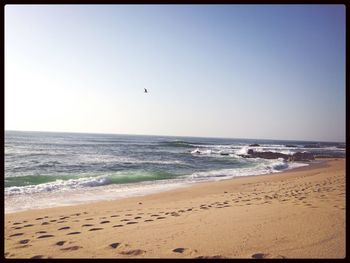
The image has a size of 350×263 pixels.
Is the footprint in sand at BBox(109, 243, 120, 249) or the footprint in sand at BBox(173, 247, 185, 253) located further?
the footprint in sand at BBox(109, 243, 120, 249)

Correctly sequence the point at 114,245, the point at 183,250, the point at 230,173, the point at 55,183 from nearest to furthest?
the point at 183,250
the point at 114,245
the point at 55,183
the point at 230,173

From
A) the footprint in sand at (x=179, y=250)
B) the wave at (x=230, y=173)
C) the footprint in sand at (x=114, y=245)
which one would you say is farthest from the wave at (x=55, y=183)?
the footprint in sand at (x=179, y=250)

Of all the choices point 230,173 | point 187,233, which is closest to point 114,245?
point 187,233

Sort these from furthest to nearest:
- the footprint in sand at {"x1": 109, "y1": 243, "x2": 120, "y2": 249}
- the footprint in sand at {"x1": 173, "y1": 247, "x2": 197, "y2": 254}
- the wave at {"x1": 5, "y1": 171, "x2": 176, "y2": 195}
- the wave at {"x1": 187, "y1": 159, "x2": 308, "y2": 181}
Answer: the wave at {"x1": 187, "y1": 159, "x2": 308, "y2": 181}, the wave at {"x1": 5, "y1": 171, "x2": 176, "y2": 195}, the footprint in sand at {"x1": 109, "y1": 243, "x2": 120, "y2": 249}, the footprint in sand at {"x1": 173, "y1": 247, "x2": 197, "y2": 254}

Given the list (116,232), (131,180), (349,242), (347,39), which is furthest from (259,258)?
(131,180)

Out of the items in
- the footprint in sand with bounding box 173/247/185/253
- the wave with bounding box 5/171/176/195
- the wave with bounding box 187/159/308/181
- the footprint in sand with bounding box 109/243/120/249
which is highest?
the footprint in sand with bounding box 173/247/185/253

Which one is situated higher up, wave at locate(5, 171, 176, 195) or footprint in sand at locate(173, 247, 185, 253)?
footprint in sand at locate(173, 247, 185, 253)

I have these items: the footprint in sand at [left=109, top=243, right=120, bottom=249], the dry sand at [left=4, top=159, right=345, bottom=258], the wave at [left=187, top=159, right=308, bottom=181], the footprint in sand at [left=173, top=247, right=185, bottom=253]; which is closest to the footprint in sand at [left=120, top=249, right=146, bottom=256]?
the dry sand at [left=4, top=159, right=345, bottom=258]

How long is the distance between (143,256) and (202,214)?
9.27ft

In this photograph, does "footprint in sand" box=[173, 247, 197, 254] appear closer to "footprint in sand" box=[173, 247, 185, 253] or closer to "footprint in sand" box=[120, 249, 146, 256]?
"footprint in sand" box=[173, 247, 185, 253]

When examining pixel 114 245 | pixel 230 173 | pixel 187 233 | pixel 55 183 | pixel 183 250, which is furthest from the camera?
pixel 230 173

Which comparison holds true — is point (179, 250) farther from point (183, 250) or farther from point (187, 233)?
point (187, 233)

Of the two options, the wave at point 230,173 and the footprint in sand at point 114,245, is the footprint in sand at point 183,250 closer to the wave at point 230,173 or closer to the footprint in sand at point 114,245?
the footprint in sand at point 114,245
